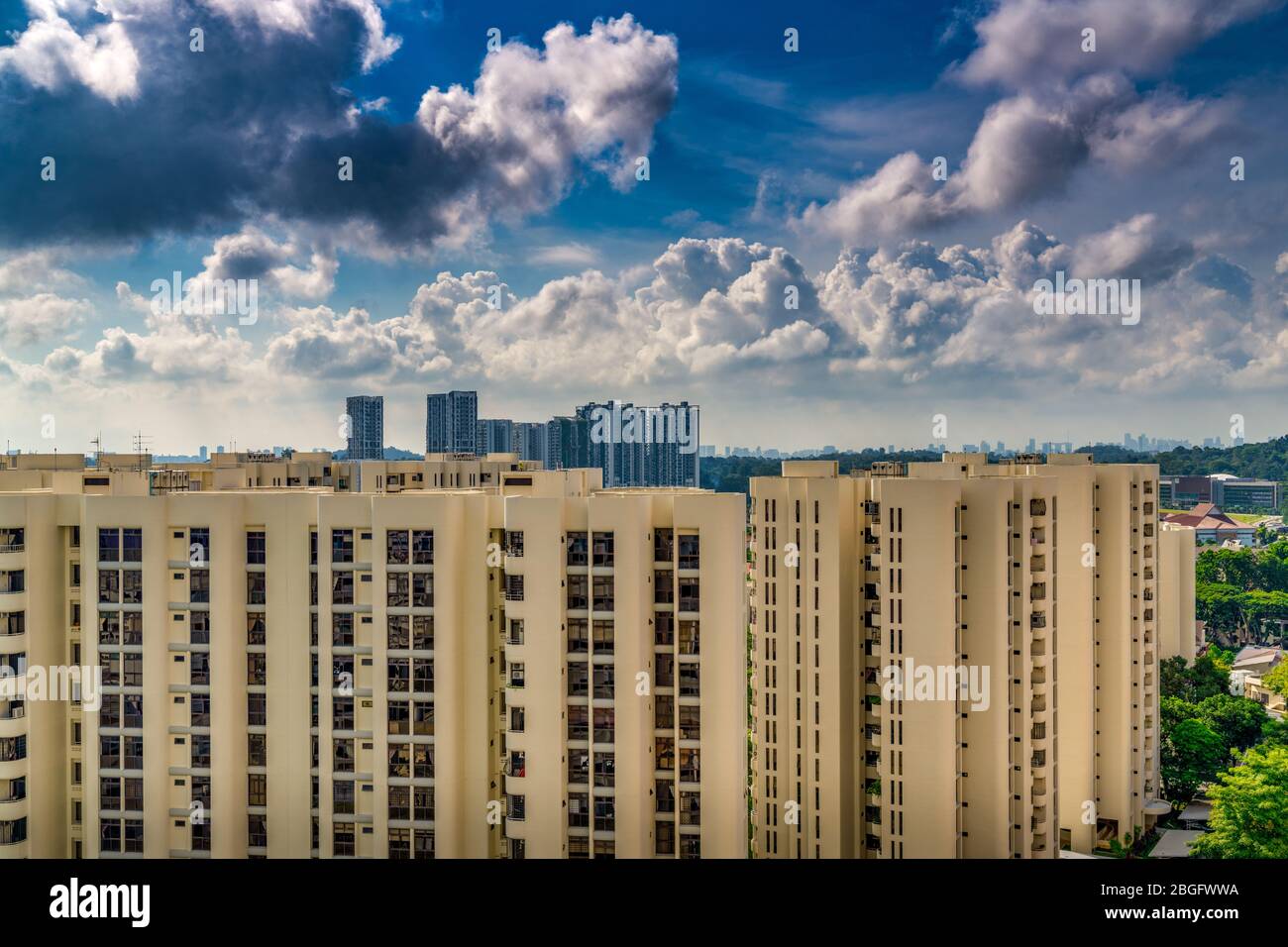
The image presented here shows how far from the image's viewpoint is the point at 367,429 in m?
43.8

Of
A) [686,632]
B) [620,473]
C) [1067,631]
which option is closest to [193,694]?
[686,632]

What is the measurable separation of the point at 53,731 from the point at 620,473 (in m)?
30.1

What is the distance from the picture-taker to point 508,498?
13797 mm

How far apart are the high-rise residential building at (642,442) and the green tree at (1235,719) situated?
22233mm

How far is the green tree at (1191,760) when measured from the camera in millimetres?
25984

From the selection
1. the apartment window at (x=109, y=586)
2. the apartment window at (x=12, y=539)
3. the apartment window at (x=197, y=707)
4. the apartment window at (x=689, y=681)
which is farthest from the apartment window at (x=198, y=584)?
the apartment window at (x=689, y=681)

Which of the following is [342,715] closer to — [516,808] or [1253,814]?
[516,808]

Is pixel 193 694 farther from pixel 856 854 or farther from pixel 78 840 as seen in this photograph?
pixel 856 854

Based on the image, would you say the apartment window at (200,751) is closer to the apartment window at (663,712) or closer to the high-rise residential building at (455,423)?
the apartment window at (663,712)

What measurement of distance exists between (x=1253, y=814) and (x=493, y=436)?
109 feet

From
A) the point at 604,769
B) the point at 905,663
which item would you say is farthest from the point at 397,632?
the point at 905,663

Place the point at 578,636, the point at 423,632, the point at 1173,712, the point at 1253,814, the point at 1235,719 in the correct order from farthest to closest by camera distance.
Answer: the point at 1235,719
the point at 1173,712
the point at 1253,814
the point at 578,636
the point at 423,632

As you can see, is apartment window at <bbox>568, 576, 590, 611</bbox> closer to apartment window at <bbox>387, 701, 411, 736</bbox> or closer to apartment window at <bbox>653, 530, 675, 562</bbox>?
apartment window at <bbox>653, 530, 675, 562</bbox>

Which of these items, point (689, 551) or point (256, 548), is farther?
point (256, 548)
